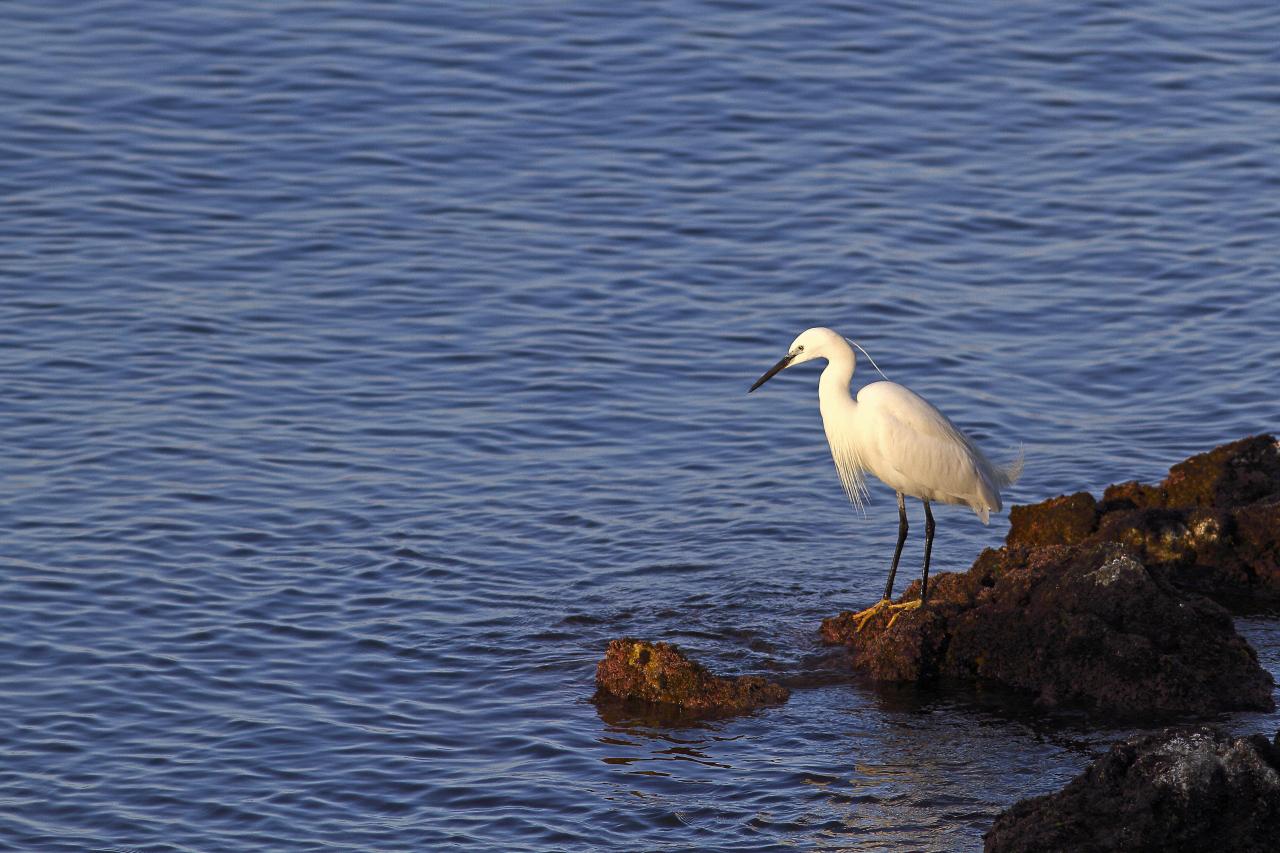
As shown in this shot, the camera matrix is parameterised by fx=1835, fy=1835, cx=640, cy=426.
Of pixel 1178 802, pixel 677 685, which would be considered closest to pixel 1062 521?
pixel 677 685

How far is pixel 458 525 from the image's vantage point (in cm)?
1079

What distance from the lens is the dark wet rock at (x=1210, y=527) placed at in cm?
917

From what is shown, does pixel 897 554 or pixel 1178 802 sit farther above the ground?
pixel 1178 802

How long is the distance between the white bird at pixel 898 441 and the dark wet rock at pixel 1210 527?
390 mm

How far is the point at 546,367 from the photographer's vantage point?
1302cm

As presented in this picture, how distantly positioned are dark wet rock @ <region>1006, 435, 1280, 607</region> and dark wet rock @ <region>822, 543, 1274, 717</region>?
956 mm

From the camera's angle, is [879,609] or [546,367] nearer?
[879,609]

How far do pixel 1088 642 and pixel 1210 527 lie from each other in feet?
4.94

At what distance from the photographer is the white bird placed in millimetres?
9398

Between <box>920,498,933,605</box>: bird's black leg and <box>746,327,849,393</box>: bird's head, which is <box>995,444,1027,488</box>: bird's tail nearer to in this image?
<box>920,498,933,605</box>: bird's black leg

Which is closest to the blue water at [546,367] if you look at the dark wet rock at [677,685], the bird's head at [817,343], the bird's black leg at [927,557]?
the dark wet rock at [677,685]

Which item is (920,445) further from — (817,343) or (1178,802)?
(1178,802)

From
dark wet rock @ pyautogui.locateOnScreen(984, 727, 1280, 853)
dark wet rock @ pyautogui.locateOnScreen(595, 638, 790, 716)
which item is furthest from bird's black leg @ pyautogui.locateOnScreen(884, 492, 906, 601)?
dark wet rock @ pyautogui.locateOnScreen(984, 727, 1280, 853)

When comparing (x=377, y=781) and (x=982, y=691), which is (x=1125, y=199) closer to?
(x=982, y=691)
